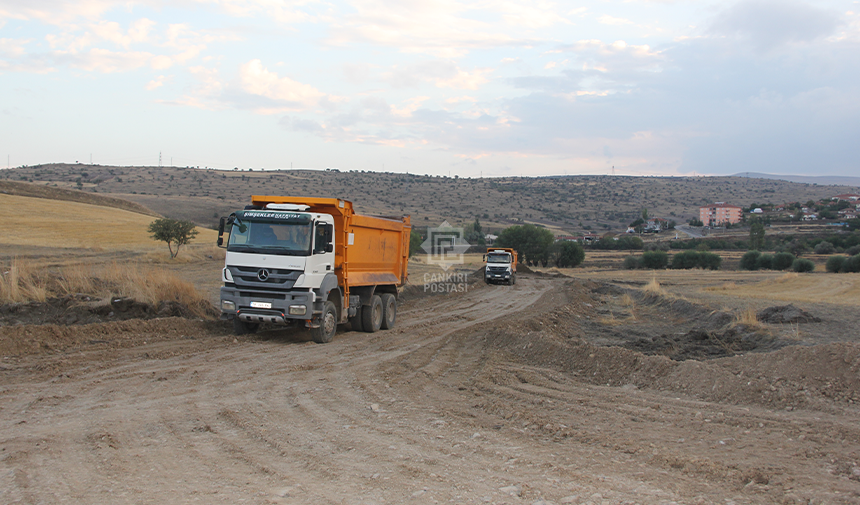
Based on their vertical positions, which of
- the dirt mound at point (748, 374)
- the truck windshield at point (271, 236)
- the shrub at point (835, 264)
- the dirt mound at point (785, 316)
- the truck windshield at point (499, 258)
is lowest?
the shrub at point (835, 264)

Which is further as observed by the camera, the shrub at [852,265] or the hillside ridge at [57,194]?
the hillside ridge at [57,194]

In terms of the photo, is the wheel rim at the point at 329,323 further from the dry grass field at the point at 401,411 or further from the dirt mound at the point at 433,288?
the dirt mound at the point at 433,288

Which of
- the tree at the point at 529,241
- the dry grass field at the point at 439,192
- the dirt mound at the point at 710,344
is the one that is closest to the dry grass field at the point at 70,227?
the dry grass field at the point at 439,192

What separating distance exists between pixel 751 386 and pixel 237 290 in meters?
9.60

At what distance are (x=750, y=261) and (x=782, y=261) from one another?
2.82 m

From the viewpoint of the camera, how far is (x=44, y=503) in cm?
450

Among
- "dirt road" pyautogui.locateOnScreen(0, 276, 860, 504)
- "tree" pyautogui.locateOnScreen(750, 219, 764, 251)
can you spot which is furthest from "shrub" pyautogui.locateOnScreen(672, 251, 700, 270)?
"dirt road" pyautogui.locateOnScreen(0, 276, 860, 504)

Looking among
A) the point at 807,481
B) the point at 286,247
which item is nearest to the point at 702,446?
the point at 807,481

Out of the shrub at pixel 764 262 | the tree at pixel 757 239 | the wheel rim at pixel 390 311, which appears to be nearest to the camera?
the wheel rim at pixel 390 311

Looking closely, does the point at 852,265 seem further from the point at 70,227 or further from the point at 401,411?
the point at 70,227

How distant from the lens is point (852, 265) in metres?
47.1

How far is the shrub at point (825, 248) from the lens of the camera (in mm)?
65188

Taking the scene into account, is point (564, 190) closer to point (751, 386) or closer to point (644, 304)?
point (644, 304)

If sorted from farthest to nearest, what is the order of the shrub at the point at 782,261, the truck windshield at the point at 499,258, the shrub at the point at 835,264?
the shrub at the point at 782,261
the shrub at the point at 835,264
the truck windshield at the point at 499,258
